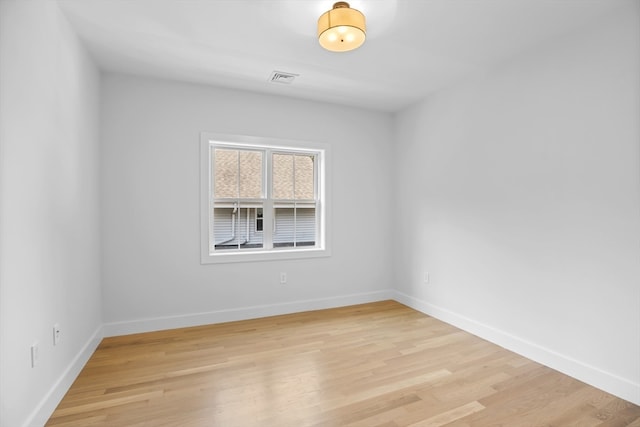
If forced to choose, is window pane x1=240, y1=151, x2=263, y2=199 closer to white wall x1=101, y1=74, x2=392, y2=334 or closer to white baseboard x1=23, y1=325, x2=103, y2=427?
white wall x1=101, y1=74, x2=392, y2=334

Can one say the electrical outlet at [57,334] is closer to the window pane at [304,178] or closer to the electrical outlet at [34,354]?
the electrical outlet at [34,354]

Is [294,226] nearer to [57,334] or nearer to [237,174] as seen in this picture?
[237,174]

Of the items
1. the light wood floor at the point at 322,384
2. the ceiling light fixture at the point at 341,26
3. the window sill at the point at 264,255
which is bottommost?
the light wood floor at the point at 322,384

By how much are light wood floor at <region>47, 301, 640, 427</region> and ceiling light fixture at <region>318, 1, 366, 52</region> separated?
2523 millimetres

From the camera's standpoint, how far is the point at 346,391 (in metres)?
2.24

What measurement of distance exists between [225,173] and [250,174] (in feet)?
0.98

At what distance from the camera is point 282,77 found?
333cm

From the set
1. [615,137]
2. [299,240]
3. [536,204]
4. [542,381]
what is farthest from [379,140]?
[542,381]

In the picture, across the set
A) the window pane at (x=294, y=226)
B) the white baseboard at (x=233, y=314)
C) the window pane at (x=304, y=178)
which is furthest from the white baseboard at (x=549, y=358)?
the window pane at (x=304, y=178)

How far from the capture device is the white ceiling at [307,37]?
2.20m

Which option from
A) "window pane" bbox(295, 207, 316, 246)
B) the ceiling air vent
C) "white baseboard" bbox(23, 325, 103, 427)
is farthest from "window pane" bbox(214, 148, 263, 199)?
"white baseboard" bbox(23, 325, 103, 427)

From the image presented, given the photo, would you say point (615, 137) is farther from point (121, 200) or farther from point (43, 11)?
point (121, 200)

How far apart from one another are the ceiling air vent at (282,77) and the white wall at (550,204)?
1.75 meters

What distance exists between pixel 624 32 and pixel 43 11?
384 centimetres
